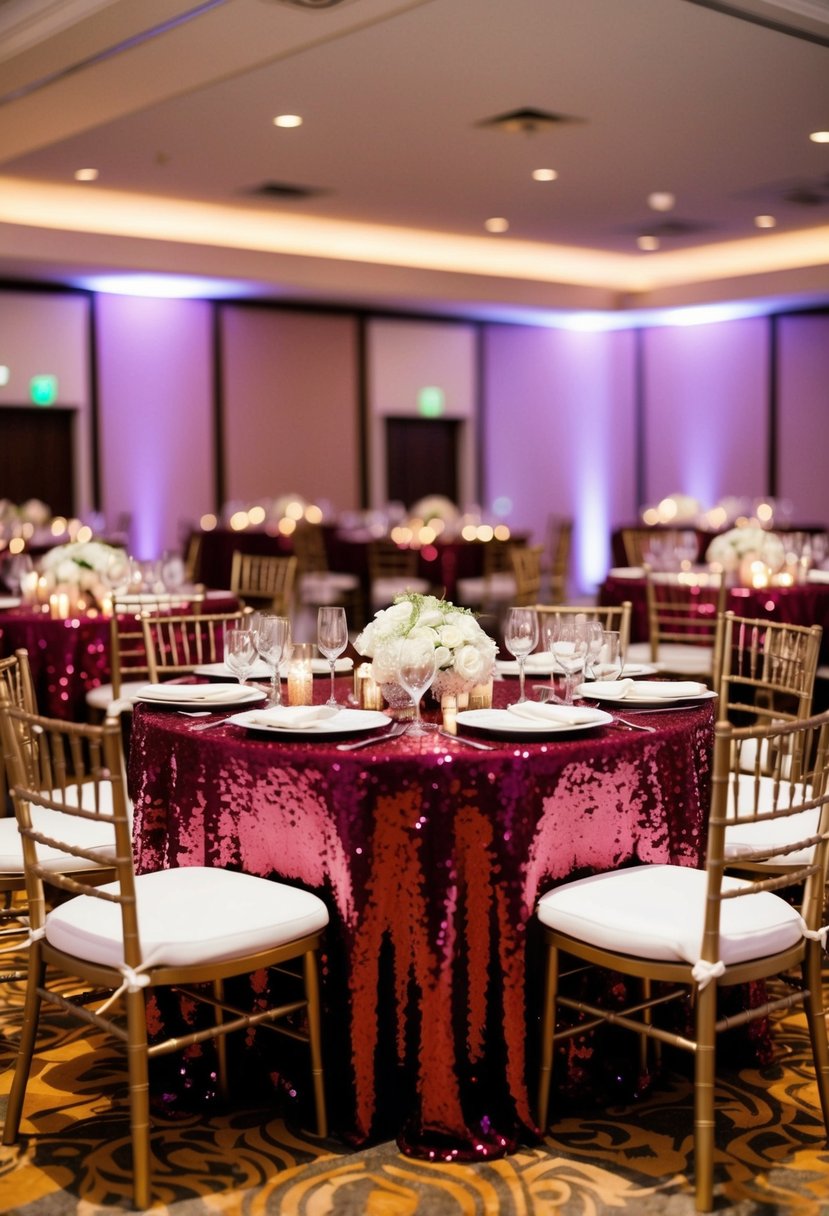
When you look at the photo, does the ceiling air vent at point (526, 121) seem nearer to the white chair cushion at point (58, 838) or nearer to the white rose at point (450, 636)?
the white rose at point (450, 636)

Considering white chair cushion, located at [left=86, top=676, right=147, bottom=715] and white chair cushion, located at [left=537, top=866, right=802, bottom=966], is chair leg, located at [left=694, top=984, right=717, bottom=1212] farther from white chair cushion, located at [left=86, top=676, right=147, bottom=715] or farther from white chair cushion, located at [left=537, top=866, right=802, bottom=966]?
white chair cushion, located at [left=86, top=676, right=147, bottom=715]

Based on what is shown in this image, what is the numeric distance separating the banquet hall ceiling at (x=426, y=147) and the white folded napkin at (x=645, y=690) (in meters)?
3.18

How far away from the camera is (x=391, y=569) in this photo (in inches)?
414

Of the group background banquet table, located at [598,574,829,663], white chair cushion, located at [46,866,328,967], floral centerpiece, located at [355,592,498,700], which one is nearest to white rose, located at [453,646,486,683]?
floral centerpiece, located at [355,592,498,700]

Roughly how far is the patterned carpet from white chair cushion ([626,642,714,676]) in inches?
121

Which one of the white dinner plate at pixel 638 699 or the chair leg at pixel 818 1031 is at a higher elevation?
the white dinner plate at pixel 638 699

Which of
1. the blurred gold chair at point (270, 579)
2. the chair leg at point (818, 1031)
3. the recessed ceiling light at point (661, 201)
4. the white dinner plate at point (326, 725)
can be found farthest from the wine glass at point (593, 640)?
the recessed ceiling light at point (661, 201)

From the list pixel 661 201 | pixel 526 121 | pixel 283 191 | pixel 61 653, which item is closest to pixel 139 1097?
pixel 61 653

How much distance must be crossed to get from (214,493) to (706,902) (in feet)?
35.4

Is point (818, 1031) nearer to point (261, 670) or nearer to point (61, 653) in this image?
point (261, 670)

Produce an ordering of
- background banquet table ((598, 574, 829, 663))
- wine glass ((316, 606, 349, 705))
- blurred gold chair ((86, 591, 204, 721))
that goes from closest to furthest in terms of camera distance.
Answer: wine glass ((316, 606, 349, 705)) < blurred gold chair ((86, 591, 204, 721)) < background banquet table ((598, 574, 829, 663))

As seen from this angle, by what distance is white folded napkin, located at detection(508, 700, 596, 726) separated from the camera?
296 centimetres

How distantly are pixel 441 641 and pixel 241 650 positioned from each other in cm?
51

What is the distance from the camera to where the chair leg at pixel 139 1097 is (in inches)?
102
